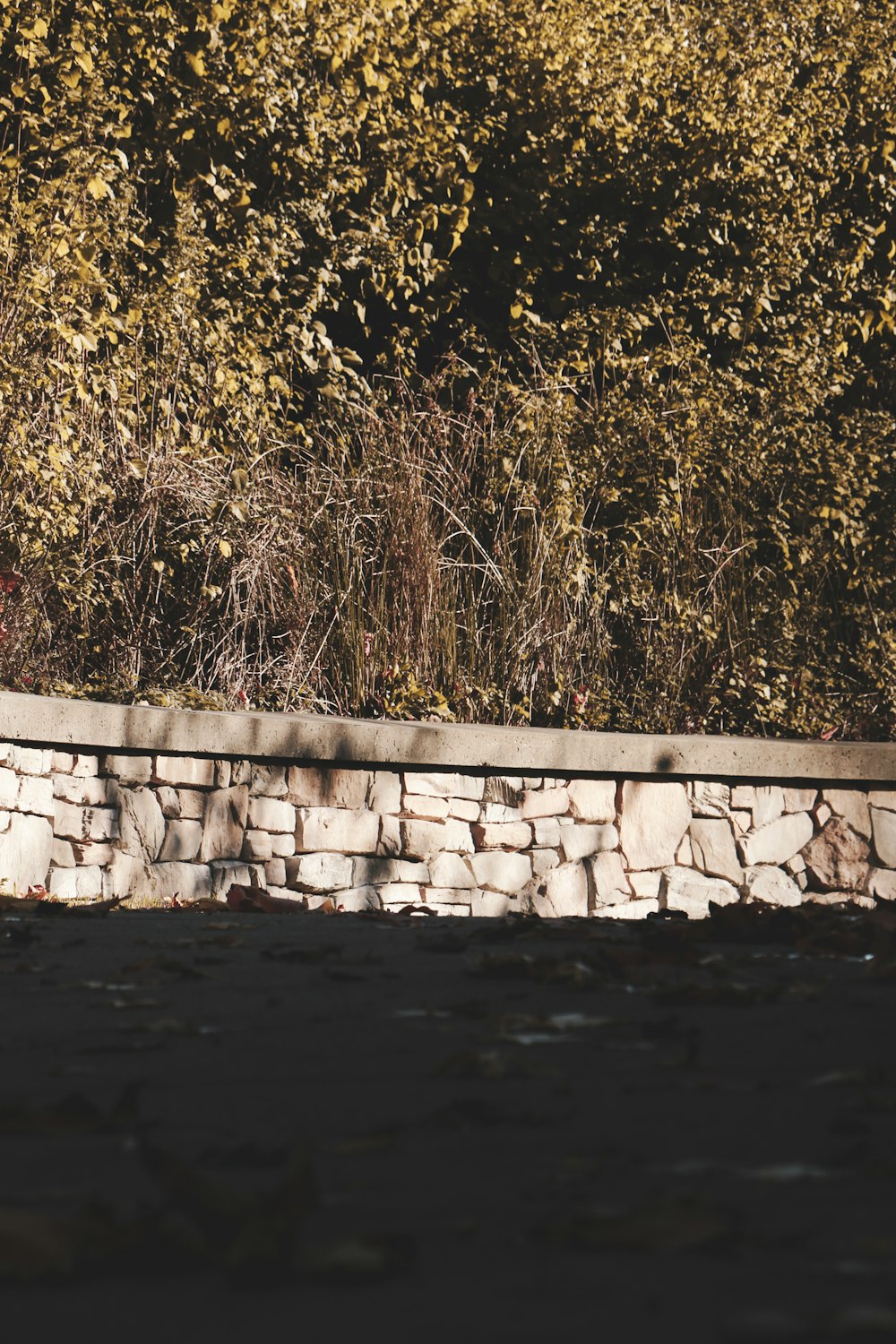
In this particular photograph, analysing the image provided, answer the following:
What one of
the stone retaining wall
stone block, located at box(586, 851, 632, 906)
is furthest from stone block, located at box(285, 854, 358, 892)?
stone block, located at box(586, 851, 632, 906)

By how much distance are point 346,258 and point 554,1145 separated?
6757mm

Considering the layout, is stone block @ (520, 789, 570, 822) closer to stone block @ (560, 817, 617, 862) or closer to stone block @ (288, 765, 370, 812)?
stone block @ (560, 817, 617, 862)

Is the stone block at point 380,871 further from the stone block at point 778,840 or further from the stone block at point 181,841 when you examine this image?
the stone block at point 778,840

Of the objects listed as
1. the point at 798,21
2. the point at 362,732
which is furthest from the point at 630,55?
the point at 362,732

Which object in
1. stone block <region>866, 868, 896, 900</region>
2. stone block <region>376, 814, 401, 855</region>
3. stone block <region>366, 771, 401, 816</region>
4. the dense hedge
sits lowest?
stone block <region>866, 868, 896, 900</region>

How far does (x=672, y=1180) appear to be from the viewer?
1.31 metres

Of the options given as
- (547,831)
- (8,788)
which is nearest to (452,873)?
(547,831)

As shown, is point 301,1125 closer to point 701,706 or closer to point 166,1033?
point 166,1033

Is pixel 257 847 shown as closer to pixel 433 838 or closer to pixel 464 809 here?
pixel 433 838

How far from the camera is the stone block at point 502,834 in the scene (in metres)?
5.62

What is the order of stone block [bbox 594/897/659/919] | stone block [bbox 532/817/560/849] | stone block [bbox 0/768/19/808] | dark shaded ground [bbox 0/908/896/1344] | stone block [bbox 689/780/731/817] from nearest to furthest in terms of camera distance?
dark shaded ground [bbox 0/908/896/1344] → stone block [bbox 0/768/19/808] → stone block [bbox 532/817/560/849] → stone block [bbox 594/897/659/919] → stone block [bbox 689/780/731/817]

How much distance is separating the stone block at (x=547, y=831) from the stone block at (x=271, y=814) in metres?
1.02

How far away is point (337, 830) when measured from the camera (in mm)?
5410

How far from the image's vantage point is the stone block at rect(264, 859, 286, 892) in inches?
210
